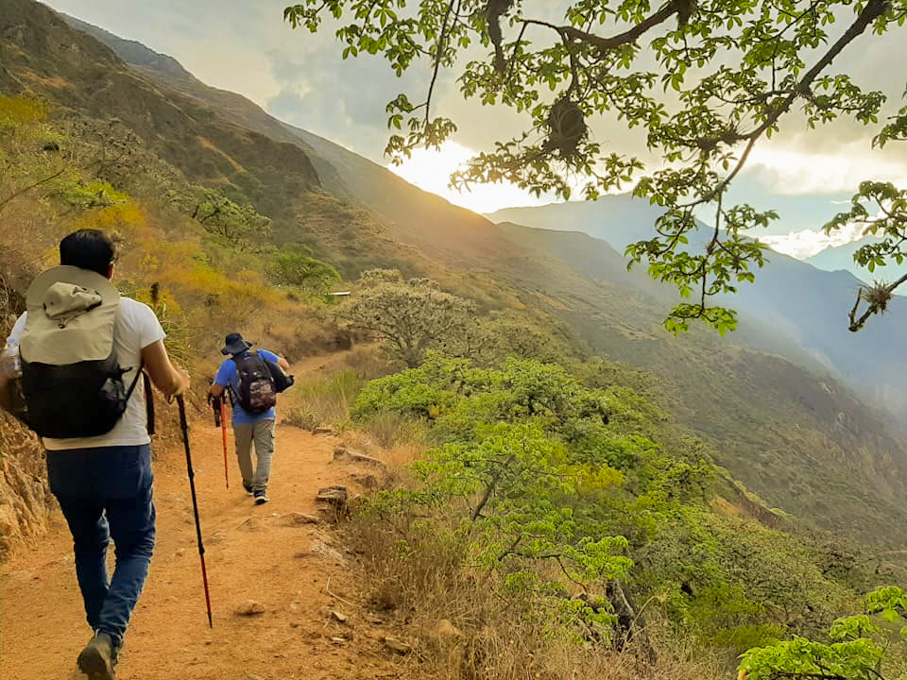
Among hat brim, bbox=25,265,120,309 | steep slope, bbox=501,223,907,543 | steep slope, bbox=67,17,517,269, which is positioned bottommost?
steep slope, bbox=501,223,907,543

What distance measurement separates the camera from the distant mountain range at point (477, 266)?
48.3 meters

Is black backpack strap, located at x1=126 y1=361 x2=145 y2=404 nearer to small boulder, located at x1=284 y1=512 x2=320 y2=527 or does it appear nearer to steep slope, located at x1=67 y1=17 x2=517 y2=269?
small boulder, located at x1=284 y1=512 x2=320 y2=527

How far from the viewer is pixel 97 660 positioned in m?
2.21

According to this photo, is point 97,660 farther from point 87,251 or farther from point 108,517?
point 87,251

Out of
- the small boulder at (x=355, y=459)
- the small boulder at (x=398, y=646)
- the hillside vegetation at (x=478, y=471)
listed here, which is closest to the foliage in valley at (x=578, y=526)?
the hillside vegetation at (x=478, y=471)

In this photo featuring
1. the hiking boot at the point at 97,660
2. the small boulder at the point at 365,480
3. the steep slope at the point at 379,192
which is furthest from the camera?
the steep slope at the point at 379,192

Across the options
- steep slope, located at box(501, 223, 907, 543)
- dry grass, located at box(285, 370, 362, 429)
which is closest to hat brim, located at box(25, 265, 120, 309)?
dry grass, located at box(285, 370, 362, 429)

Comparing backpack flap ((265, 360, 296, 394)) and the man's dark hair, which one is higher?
the man's dark hair

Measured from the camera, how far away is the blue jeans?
223 centimetres

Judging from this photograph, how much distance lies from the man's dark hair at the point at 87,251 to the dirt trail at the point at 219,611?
2037 millimetres

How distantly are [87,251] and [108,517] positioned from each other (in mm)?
1191

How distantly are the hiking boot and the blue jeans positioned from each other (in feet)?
0.25

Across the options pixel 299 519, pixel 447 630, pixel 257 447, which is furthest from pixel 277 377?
pixel 447 630

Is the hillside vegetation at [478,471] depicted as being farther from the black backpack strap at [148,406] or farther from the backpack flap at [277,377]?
the black backpack strap at [148,406]
